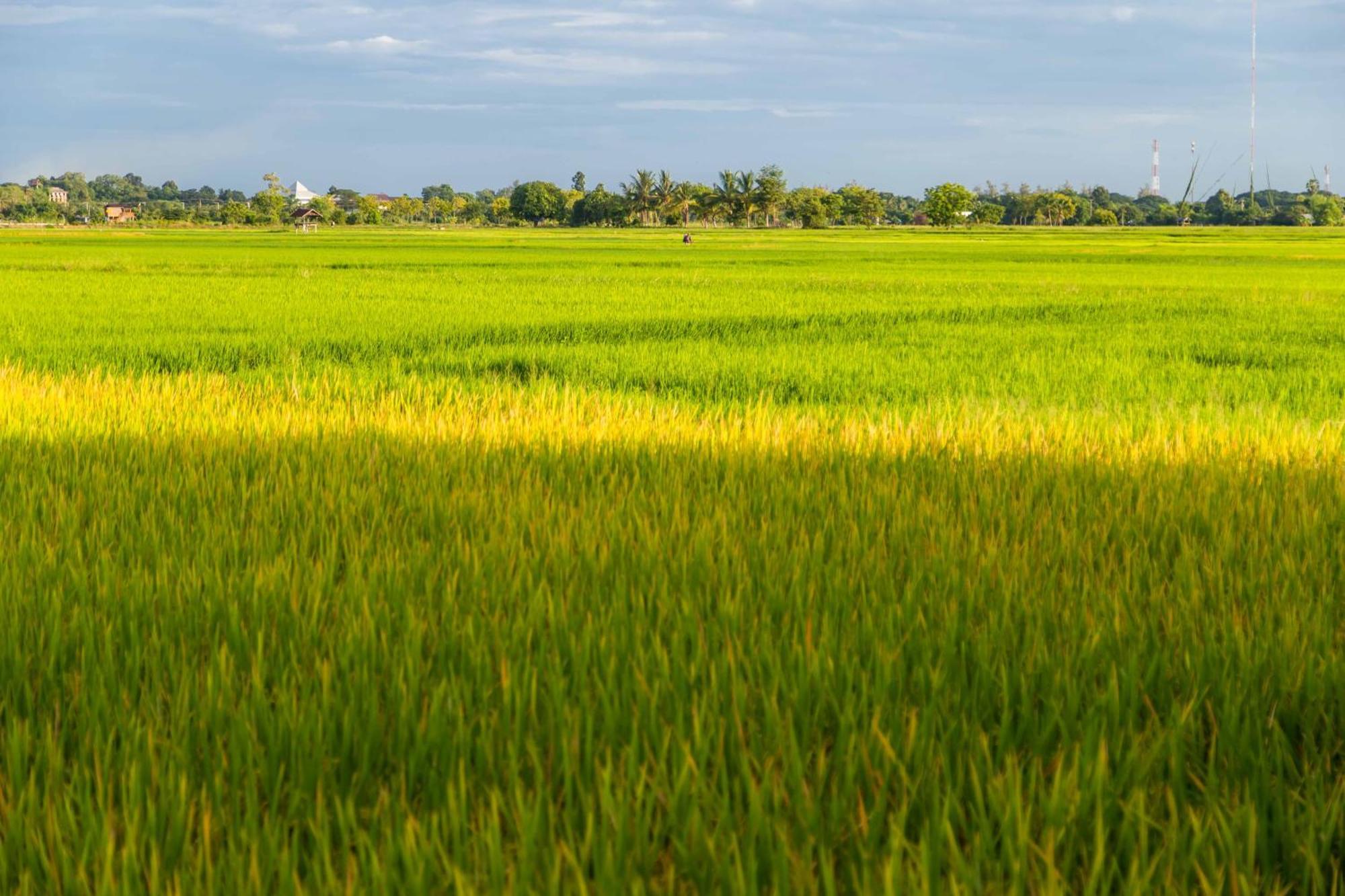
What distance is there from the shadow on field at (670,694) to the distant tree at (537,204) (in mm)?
121044

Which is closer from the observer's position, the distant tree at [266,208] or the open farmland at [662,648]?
the open farmland at [662,648]

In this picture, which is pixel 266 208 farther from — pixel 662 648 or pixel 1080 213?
pixel 662 648

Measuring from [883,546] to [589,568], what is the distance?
0.73 meters

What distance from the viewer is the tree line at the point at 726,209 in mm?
109375

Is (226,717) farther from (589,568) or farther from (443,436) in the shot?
(443,436)

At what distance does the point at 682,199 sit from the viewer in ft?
375

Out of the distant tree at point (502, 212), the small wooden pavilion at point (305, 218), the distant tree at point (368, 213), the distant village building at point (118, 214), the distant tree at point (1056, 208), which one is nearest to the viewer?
the small wooden pavilion at point (305, 218)

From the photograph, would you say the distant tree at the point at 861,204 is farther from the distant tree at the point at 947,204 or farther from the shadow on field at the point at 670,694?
the shadow on field at the point at 670,694

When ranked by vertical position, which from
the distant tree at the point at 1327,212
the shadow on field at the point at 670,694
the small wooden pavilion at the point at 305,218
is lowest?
the shadow on field at the point at 670,694

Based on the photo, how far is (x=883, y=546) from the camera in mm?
2771

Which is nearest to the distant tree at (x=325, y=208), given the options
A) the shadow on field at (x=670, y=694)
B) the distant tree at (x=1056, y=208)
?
the distant tree at (x=1056, y=208)

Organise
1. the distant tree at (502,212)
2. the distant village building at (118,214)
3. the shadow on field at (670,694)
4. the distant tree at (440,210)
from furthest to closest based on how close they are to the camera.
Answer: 1. the distant tree at (440,210)
2. the distant tree at (502,212)
3. the distant village building at (118,214)
4. the shadow on field at (670,694)

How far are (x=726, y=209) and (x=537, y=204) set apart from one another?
2154 centimetres

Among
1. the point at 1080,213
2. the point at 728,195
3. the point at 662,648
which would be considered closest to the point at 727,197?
the point at 728,195
